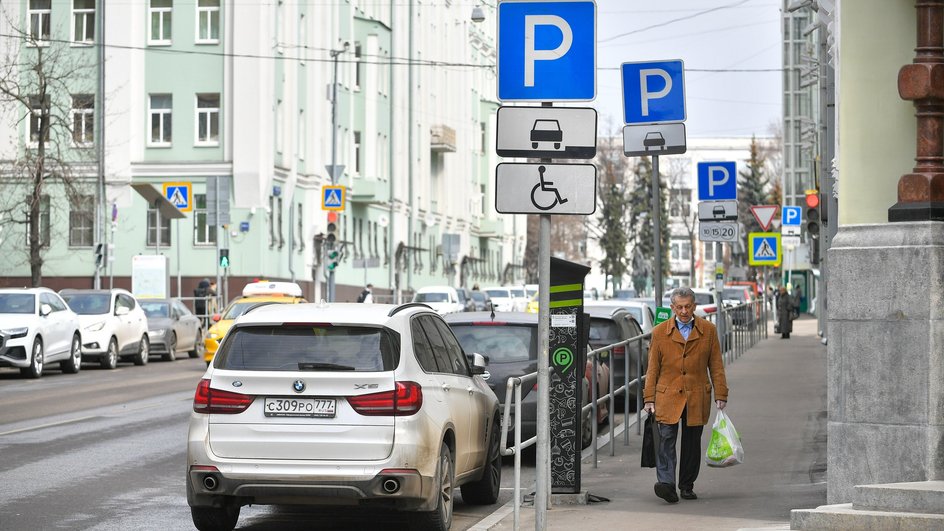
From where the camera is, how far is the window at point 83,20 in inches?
2174

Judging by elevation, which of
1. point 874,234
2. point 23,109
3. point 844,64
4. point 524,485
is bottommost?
point 524,485

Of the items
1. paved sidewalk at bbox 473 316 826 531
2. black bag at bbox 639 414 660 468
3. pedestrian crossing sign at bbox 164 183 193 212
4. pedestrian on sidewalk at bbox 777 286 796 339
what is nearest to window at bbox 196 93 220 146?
pedestrian crossing sign at bbox 164 183 193 212

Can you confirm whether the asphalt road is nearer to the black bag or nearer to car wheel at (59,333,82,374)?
the black bag

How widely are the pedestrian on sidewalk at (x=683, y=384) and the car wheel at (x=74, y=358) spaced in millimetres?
21694

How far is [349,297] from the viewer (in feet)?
213

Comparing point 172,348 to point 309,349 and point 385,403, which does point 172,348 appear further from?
point 385,403

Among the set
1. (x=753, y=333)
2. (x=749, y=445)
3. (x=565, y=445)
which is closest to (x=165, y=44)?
(x=753, y=333)

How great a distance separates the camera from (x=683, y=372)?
12.6 m

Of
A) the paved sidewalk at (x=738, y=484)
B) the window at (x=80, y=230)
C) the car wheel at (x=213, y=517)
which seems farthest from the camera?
the window at (x=80, y=230)

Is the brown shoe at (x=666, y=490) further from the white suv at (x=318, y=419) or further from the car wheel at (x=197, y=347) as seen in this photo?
the car wheel at (x=197, y=347)

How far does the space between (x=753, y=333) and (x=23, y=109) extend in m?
26.3

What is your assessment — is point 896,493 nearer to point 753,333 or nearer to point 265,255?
point 753,333

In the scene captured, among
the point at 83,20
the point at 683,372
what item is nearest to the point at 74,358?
the point at 683,372

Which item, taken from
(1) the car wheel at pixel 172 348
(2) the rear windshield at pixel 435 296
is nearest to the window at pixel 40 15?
(2) the rear windshield at pixel 435 296
